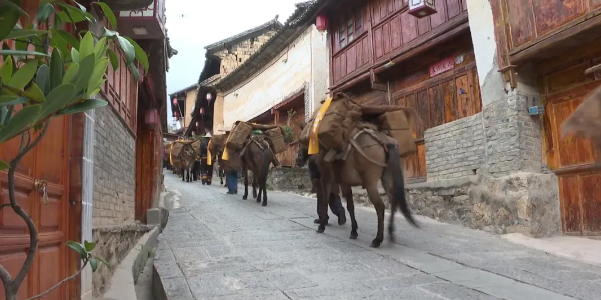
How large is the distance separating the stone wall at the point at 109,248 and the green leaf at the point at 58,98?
2.93 metres

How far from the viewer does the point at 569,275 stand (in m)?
4.66

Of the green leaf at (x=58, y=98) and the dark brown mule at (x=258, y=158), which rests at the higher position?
the dark brown mule at (x=258, y=158)

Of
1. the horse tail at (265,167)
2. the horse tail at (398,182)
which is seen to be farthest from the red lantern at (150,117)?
the horse tail at (398,182)

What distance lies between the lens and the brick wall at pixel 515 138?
23.3ft

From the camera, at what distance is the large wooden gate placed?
259 inches

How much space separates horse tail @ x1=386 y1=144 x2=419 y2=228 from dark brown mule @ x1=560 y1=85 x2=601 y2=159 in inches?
130

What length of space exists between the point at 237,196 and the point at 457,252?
777 centimetres

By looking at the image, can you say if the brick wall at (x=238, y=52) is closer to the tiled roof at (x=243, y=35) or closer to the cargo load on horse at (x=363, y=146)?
the tiled roof at (x=243, y=35)

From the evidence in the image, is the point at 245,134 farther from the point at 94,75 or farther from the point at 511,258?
the point at 94,75

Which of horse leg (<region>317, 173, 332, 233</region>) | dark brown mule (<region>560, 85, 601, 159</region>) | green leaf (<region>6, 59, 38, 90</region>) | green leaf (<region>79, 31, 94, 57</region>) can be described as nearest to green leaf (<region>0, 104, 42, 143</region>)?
green leaf (<region>6, 59, 38, 90</region>)

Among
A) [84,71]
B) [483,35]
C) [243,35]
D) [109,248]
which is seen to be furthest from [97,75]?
[243,35]

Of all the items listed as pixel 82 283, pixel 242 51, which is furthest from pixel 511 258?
pixel 242 51

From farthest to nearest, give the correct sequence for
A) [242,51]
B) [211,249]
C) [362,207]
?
1. [242,51]
2. [362,207]
3. [211,249]

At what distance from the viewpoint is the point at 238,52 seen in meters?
28.8
